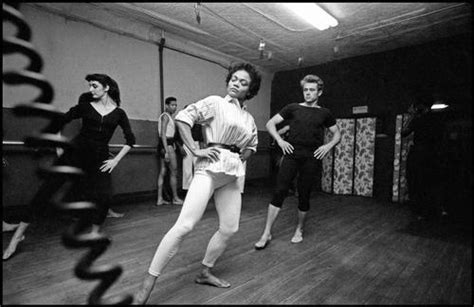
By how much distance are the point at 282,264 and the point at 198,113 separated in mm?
1372

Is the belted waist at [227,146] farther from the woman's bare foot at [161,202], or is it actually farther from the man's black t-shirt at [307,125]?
the woman's bare foot at [161,202]

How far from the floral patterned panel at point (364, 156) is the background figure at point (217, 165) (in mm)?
4314

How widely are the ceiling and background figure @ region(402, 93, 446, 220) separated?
1.39 metres

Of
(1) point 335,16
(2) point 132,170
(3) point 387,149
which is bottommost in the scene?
(2) point 132,170

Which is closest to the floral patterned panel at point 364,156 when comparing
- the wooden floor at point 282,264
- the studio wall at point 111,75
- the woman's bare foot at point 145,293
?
the wooden floor at point 282,264

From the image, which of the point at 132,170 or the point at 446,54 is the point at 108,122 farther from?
the point at 446,54

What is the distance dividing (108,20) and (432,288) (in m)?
4.94

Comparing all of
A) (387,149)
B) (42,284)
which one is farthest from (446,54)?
(42,284)

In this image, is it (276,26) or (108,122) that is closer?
(108,122)

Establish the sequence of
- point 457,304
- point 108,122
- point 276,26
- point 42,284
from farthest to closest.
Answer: point 276,26 → point 108,122 → point 42,284 → point 457,304

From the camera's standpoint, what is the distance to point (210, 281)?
177 cm

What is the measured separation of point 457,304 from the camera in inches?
64.1

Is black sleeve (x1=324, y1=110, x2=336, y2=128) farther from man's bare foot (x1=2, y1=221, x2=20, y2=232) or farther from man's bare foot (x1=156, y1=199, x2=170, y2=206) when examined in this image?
man's bare foot (x1=2, y1=221, x2=20, y2=232)

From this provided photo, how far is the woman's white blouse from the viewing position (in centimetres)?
164
